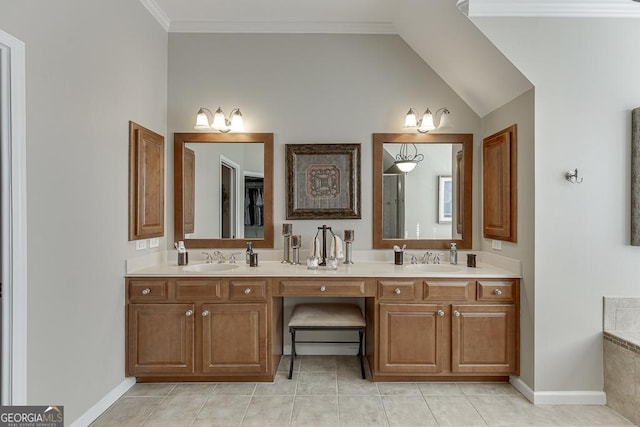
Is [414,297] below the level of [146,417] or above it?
above

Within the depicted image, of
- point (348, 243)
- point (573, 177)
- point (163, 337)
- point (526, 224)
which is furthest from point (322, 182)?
point (573, 177)

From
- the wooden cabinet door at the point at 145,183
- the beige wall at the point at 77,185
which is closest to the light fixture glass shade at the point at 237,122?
the wooden cabinet door at the point at 145,183

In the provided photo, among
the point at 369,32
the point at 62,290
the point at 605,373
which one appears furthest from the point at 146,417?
the point at 369,32

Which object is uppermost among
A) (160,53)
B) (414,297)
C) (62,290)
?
(160,53)

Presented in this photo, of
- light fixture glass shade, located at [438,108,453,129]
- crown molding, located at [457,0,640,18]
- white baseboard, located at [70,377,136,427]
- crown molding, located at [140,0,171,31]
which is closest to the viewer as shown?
white baseboard, located at [70,377,136,427]

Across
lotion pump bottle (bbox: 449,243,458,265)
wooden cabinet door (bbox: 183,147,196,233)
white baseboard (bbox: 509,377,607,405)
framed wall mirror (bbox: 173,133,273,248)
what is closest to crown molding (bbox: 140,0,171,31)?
framed wall mirror (bbox: 173,133,273,248)

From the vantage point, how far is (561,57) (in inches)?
97.0

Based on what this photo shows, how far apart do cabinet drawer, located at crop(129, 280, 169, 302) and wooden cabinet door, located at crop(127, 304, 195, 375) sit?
0.17 ft

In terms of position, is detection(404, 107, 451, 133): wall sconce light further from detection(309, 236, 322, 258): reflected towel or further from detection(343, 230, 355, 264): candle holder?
detection(309, 236, 322, 258): reflected towel

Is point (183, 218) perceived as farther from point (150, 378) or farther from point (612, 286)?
point (612, 286)

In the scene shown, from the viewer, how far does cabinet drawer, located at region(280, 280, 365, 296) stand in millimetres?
2664

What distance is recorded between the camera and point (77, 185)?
211 cm

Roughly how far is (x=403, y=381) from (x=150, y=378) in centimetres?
188

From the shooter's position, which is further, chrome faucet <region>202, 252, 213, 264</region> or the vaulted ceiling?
chrome faucet <region>202, 252, 213, 264</region>
